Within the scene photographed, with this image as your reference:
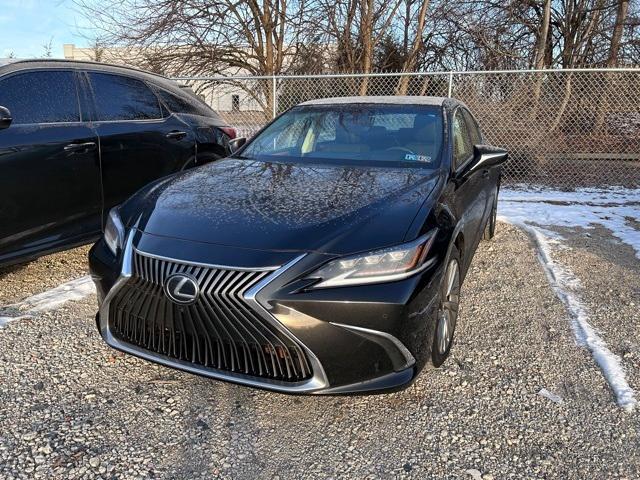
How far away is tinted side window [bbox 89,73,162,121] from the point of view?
14.3 feet

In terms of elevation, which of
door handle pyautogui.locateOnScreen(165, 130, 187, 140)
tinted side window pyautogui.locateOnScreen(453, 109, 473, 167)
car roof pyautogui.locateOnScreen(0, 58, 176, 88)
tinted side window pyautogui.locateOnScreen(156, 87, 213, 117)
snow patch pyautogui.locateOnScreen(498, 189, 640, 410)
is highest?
car roof pyautogui.locateOnScreen(0, 58, 176, 88)

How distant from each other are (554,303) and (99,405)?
10.5 ft

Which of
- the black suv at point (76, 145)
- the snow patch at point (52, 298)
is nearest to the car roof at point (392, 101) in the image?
the black suv at point (76, 145)

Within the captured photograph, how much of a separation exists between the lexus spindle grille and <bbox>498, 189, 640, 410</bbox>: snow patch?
5.88ft

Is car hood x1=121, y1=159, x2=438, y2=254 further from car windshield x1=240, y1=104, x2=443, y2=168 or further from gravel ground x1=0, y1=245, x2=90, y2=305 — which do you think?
gravel ground x1=0, y1=245, x2=90, y2=305

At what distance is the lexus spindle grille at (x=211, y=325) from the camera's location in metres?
2.12

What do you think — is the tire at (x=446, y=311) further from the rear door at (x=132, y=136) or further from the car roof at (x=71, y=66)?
the car roof at (x=71, y=66)

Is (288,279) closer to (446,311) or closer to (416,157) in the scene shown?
(446,311)

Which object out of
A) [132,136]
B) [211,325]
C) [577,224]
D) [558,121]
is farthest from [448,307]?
[558,121]

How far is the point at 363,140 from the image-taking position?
12.1 feet

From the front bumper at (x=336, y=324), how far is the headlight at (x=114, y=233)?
354mm

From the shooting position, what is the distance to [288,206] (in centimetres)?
260

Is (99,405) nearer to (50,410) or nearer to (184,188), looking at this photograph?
(50,410)

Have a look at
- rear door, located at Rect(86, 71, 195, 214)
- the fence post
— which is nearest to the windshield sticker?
rear door, located at Rect(86, 71, 195, 214)
